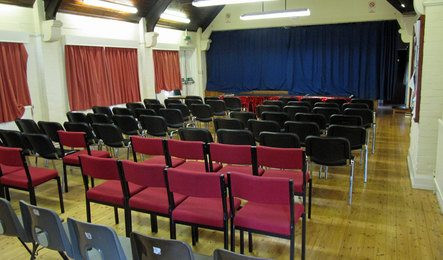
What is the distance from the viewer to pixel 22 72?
23.9 ft

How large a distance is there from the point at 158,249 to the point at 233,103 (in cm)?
798

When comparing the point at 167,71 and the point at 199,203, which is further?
the point at 167,71

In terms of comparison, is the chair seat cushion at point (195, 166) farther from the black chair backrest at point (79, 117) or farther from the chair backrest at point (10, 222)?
the black chair backrest at point (79, 117)

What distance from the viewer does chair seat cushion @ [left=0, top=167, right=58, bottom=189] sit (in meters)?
4.11

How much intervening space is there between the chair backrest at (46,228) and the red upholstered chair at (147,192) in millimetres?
854

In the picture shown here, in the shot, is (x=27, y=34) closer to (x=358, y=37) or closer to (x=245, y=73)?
(x=245, y=73)

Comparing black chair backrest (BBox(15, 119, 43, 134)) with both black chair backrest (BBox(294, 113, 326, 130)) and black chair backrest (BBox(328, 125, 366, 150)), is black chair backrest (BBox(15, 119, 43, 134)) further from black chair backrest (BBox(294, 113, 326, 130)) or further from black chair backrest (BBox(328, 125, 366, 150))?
black chair backrest (BBox(328, 125, 366, 150))

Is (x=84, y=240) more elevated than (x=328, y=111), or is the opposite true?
(x=328, y=111)

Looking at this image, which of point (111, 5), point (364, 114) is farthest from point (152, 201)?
point (111, 5)

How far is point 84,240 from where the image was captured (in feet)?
7.29

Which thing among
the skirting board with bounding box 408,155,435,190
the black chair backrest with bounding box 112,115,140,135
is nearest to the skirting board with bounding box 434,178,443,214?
the skirting board with bounding box 408,155,435,190

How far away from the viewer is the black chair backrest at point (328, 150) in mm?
4293

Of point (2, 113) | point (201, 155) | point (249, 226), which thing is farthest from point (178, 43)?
point (249, 226)

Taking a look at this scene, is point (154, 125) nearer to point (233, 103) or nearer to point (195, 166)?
point (195, 166)
